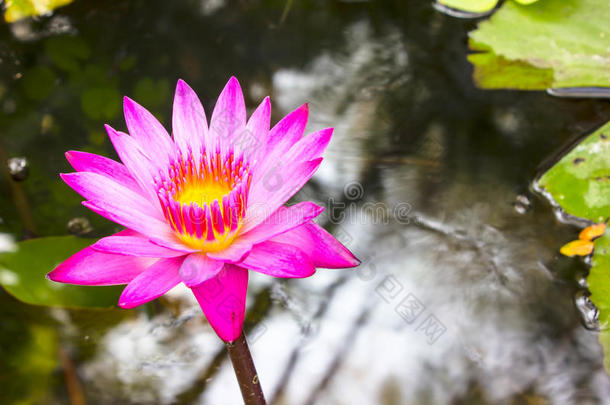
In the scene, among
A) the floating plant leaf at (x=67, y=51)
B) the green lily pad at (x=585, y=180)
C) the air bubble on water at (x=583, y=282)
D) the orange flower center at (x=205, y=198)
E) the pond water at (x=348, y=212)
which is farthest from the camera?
the floating plant leaf at (x=67, y=51)

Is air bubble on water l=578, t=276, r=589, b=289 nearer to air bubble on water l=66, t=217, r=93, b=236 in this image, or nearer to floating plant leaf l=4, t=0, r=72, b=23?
air bubble on water l=66, t=217, r=93, b=236

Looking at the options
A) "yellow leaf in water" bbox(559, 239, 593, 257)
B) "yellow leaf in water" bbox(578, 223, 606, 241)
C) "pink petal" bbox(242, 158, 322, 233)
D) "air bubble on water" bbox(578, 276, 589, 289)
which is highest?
"pink petal" bbox(242, 158, 322, 233)

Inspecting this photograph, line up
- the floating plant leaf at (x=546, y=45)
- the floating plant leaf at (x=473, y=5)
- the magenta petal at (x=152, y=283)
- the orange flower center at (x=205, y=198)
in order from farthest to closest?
1. the floating plant leaf at (x=473, y=5)
2. the floating plant leaf at (x=546, y=45)
3. the orange flower center at (x=205, y=198)
4. the magenta petal at (x=152, y=283)

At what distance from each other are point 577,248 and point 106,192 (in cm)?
171

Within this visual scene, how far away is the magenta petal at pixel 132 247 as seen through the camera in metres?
1.15

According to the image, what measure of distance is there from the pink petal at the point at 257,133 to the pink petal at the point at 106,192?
31cm

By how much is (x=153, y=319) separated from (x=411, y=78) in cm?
175

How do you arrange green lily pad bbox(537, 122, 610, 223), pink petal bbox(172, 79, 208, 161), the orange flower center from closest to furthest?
the orange flower center
pink petal bbox(172, 79, 208, 161)
green lily pad bbox(537, 122, 610, 223)

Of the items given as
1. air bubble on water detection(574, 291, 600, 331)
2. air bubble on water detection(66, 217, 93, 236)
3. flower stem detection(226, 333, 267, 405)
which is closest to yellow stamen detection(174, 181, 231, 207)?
flower stem detection(226, 333, 267, 405)

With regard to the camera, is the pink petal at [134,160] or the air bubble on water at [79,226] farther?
the air bubble on water at [79,226]

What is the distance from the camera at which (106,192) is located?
127 centimetres

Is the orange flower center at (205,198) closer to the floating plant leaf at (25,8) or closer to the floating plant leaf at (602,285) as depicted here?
the floating plant leaf at (602,285)

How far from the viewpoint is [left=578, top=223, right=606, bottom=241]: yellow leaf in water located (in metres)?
1.88

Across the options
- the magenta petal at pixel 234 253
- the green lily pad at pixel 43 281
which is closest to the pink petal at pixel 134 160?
the magenta petal at pixel 234 253
